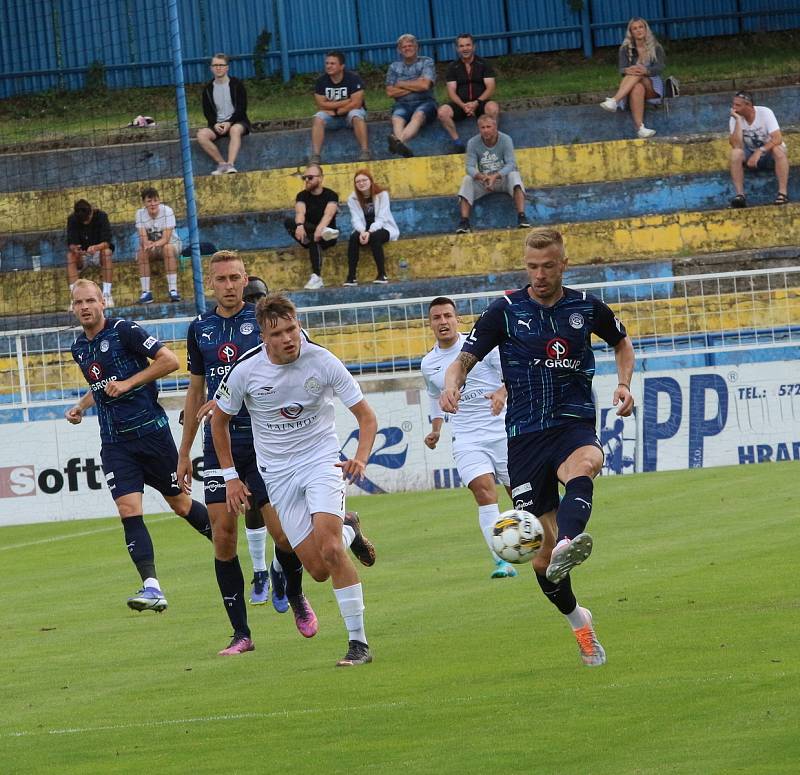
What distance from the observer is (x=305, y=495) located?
8.94m

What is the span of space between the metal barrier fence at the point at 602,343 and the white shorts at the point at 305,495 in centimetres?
1073

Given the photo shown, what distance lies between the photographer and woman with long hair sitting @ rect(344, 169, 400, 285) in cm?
2388

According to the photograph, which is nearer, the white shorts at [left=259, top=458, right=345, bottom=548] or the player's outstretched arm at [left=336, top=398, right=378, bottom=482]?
the player's outstretched arm at [left=336, top=398, right=378, bottom=482]

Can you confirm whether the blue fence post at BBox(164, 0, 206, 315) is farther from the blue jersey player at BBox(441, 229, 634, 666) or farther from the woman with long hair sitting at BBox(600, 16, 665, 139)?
the blue jersey player at BBox(441, 229, 634, 666)

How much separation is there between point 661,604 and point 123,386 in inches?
166

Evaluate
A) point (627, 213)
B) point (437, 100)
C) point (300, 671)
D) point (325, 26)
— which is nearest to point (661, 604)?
point (300, 671)

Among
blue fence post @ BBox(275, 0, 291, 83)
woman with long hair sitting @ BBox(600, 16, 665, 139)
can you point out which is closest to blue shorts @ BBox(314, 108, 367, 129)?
woman with long hair sitting @ BBox(600, 16, 665, 139)

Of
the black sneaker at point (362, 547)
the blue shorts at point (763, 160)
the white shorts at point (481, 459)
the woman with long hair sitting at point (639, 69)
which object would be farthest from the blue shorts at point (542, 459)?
the woman with long hair sitting at point (639, 69)

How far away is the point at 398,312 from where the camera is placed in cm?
2098

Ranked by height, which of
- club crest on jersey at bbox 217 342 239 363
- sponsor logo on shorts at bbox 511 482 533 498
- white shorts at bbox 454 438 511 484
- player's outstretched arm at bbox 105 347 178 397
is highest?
club crest on jersey at bbox 217 342 239 363

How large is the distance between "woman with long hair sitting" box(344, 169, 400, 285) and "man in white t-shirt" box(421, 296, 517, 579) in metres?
10.5

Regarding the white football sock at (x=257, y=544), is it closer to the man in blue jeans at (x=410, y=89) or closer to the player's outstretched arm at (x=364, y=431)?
the player's outstretched arm at (x=364, y=431)

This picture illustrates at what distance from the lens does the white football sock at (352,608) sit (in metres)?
8.64

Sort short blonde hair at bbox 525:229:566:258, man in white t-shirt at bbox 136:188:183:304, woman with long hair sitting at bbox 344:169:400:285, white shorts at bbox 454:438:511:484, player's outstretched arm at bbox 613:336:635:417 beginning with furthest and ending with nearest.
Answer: man in white t-shirt at bbox 136:188:183:304, woman with long hair sitting at bbox 344:169:400:285, white shorts at bbox 454:438:511:484, player's outstretched arm at bbox 613:336:635:417, short blonde hair at bbox 525:229:566:258
